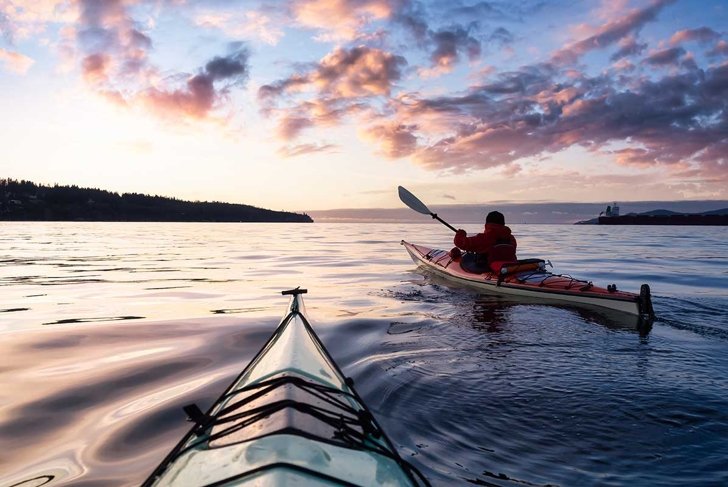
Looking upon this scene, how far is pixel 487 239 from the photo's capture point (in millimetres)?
11312

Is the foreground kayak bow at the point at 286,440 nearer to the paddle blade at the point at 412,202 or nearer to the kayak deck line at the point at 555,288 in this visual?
the kayak deck line at the point at 555,288

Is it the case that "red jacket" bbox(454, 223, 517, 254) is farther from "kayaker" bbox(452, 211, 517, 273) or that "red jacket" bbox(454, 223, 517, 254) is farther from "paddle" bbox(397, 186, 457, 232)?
"paddle" bbox(397, 186, 457, 232)

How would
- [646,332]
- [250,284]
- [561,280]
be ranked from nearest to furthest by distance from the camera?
[646,332] < [561,280] < [250,284]

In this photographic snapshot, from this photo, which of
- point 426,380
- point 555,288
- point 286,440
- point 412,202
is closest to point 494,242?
point 555,288

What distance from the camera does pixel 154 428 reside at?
12.6 ft

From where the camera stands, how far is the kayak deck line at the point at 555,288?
8.05 meters

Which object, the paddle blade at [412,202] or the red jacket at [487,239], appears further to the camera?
the paddle blade at [412,202]

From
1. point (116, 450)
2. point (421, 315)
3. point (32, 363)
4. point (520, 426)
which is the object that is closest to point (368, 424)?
point (520, 426)

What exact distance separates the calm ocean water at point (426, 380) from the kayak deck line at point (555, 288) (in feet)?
1.03

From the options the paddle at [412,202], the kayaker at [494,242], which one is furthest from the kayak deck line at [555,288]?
the paddle at [412,202]

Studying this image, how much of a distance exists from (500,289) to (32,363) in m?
9.36

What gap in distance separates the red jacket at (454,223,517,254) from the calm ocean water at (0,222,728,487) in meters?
1.35

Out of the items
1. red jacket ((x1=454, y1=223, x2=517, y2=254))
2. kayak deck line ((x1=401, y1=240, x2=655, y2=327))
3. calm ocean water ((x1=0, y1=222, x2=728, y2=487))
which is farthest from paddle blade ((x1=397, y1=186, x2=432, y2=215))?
calm ocean water ((x1=0, y1=222, x2=728, y2=487))

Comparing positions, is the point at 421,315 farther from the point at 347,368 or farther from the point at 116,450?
the point at 116,450
